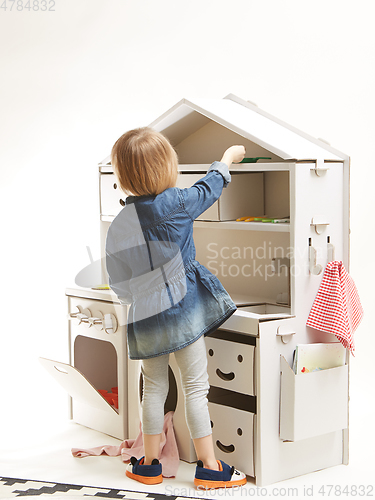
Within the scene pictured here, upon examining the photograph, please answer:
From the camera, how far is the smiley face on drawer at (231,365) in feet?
5.31

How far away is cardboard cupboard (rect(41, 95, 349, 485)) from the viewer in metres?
1.62

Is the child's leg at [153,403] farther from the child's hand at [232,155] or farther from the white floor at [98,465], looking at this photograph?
the child's hand at [232,155]

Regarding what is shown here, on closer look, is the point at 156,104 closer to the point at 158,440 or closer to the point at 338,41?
the point at 338,41

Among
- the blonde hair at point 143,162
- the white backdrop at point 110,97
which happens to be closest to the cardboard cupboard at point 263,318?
the blonde hair at point 143,162

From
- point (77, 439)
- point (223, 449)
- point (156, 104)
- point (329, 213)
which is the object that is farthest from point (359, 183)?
point (77, 439)

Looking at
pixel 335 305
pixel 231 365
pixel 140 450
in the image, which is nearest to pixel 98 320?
pixel 140 450

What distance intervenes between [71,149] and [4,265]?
1.81 ft

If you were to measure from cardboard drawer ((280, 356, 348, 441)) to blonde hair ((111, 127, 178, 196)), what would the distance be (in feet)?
1.79

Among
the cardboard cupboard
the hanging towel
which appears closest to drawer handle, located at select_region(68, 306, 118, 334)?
the cardboard cupboard

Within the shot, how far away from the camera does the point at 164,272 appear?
1.58 m

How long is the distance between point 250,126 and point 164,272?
1.60 feet

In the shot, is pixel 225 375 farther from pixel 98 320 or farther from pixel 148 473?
pixel 98 320

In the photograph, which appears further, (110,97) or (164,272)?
(110,97)

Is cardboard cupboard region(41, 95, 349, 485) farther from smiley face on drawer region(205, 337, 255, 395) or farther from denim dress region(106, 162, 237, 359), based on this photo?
denim dress region(106, 162, 237, 359)
